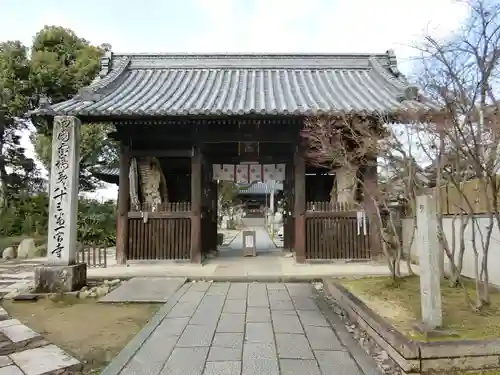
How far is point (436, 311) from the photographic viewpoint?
135 inches

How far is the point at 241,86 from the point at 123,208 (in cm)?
505

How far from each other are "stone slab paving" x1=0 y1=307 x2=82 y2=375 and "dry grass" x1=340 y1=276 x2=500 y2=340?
10.5 feet

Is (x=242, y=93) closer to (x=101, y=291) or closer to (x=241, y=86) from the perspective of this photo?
(x=241, y=86)

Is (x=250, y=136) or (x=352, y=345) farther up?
(x=250, y=136)

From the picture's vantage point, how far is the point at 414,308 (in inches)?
167

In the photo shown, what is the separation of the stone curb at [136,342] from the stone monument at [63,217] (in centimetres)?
212

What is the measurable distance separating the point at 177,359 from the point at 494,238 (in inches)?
199

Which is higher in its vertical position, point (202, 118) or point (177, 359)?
point (202, 118)

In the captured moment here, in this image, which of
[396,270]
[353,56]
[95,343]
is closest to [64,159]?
[95,343]

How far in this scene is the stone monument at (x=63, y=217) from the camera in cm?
655

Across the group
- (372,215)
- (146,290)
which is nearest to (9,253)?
(146,290)

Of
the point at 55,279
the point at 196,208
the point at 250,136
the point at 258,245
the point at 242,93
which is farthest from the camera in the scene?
the point at 258,245

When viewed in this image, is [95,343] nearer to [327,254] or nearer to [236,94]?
[327,254]

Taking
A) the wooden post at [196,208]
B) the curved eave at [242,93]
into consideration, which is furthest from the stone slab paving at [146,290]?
the curved eave at [242,93]
